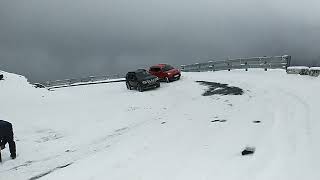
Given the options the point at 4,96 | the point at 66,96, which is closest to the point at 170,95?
the point at 66,96

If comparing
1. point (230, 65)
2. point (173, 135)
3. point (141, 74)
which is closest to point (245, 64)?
point (230, 65)

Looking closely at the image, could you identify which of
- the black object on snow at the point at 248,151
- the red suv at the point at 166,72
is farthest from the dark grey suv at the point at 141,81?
the black object on snow at the point at 248,151

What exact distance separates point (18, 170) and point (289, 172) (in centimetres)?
836

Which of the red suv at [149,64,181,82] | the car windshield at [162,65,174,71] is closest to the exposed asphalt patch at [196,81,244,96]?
the red suv at [149,64,181,82]

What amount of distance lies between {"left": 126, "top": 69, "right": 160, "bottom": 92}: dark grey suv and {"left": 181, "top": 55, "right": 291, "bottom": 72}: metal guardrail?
9.66 metres

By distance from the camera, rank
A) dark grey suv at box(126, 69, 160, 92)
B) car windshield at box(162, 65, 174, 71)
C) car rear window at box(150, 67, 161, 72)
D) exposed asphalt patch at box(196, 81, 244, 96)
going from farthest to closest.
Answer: car rear window at box(150, 67, 161, 72)
car windshield at box(162, 65, 174, 71)
dark grey suv at box(126, 69, 160, 92)
exposed asphalt patch at box(196, 81, 244, 96)

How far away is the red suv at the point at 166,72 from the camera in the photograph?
3578 cm

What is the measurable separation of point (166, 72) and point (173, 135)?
66.7ft

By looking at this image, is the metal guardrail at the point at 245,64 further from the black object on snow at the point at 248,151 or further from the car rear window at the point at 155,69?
the black object on snow at the point at 248,151

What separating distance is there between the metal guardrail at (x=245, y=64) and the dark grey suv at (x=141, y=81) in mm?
9664

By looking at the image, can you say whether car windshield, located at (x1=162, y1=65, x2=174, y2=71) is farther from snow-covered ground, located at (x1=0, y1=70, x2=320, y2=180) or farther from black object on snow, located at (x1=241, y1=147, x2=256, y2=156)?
black object on snow, located at (x1=241, y1=147, x2=256, y2=156)

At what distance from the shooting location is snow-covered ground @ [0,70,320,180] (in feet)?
37.4

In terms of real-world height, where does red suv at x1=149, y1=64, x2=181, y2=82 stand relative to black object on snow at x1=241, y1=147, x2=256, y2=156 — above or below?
Result: above

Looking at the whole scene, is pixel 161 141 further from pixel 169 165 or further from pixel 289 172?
pixel 289 172
